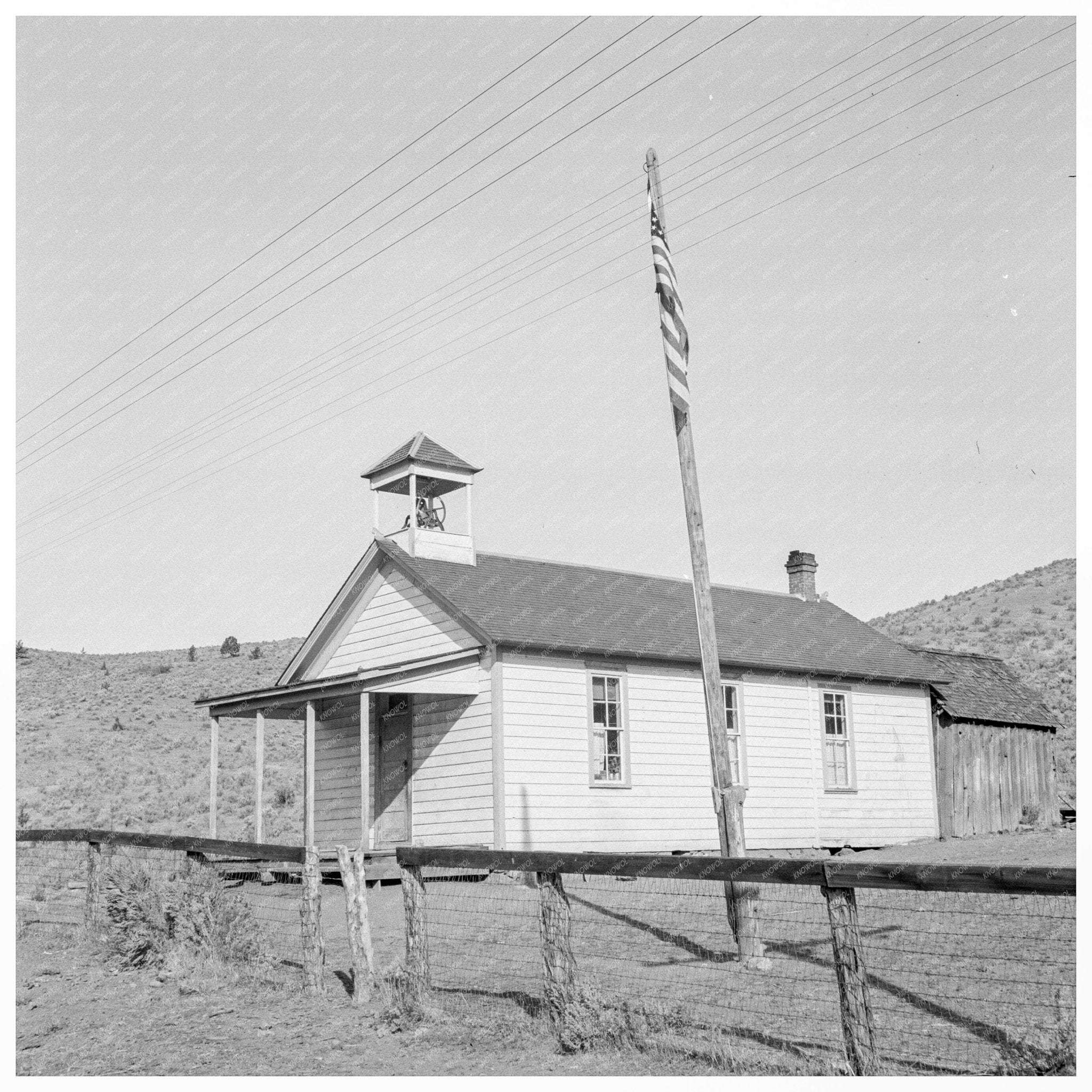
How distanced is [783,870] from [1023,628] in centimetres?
5678

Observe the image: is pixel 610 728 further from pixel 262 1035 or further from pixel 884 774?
pixel 262 1035

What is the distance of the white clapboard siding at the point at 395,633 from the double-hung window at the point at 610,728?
2122 millimetres

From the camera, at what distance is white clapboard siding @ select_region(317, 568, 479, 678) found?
1947cm

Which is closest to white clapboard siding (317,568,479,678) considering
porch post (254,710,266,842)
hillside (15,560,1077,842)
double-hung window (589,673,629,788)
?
porch post (254,710,266,842)

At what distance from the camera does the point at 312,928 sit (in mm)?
9805

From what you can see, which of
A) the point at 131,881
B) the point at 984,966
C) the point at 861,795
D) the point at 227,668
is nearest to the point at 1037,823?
the point at 861,795

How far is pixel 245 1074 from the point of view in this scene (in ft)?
23.4

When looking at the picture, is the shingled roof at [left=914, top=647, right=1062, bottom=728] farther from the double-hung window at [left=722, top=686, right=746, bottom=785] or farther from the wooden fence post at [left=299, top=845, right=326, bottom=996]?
the wooden fence post at [left=299, top=845, right=326, bottom=996]

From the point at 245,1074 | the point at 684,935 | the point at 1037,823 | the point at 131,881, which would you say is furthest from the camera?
the point at 1037,823

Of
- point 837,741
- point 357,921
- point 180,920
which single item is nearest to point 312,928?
point 357,921

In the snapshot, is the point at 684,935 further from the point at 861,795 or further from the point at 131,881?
the point at 861,795

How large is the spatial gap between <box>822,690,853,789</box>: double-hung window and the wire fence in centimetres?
760

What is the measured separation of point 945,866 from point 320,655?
17.2 metres

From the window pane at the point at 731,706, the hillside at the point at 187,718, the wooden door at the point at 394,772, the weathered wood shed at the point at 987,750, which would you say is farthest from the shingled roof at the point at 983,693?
the wooden door at the point at 394,772
